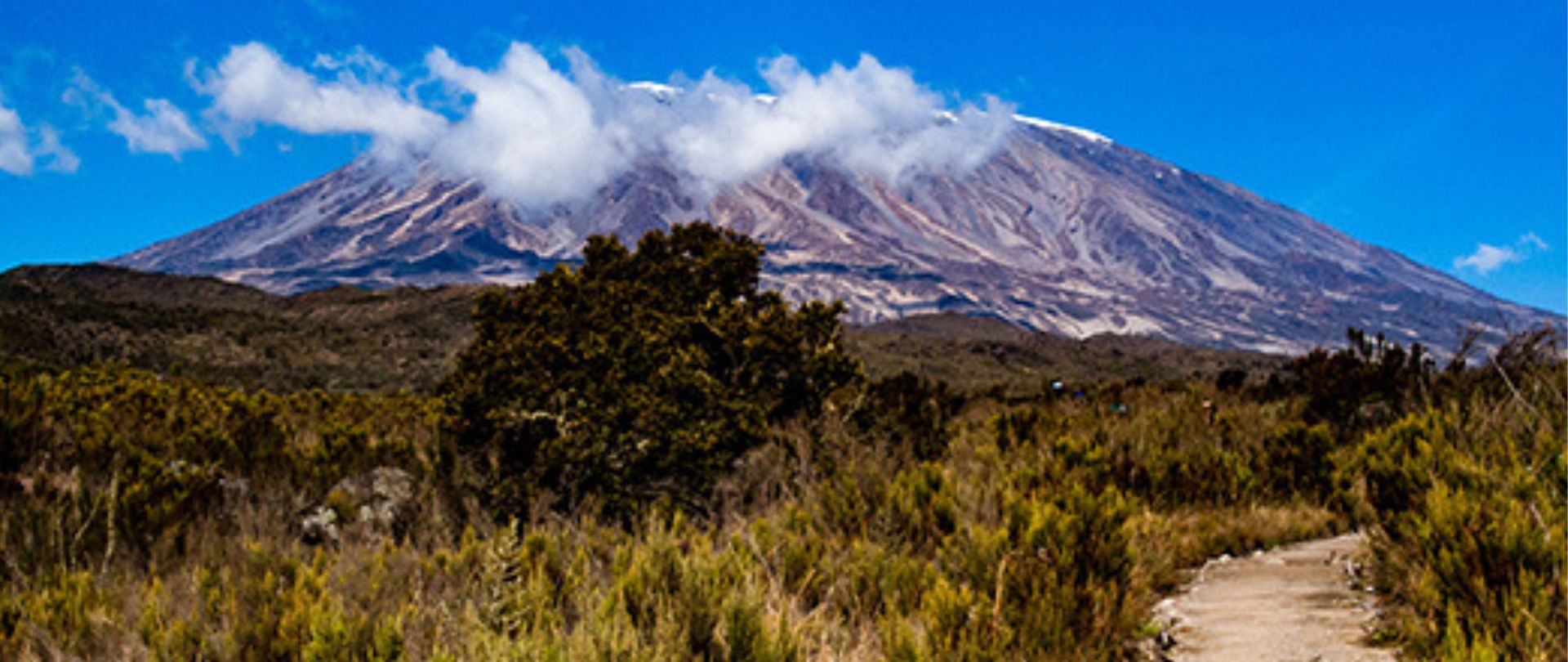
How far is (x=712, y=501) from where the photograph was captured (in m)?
6.70

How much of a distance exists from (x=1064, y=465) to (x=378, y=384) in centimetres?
3596

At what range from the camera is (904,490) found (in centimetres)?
512

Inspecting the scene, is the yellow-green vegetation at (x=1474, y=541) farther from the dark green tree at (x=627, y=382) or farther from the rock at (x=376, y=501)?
the rock at (x=376, y=501)

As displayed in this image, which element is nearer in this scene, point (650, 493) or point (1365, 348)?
point (650, 493)

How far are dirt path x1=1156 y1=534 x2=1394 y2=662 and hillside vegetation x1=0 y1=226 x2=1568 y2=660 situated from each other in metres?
0.17

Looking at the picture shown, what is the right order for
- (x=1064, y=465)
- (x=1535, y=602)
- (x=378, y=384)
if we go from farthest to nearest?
(x=378, y=384) → (x=1064, y=465) → (x=1535, y=602)

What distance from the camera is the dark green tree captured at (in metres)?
7.11

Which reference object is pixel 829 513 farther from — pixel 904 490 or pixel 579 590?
pixel 579 590

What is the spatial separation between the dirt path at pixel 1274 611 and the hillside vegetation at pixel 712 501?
175 mm

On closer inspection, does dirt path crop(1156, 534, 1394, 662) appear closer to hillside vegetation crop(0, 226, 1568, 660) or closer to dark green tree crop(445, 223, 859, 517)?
hillside vegetation crop(0, 226, 1568, 660)

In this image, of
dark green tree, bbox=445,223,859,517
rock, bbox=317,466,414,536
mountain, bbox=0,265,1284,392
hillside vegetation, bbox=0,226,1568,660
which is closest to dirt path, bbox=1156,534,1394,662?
hillside vegetation, bbox=0,226,1568,660

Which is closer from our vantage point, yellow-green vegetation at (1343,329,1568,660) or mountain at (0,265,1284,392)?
yellow-green vegetation at (1343,329,1568,660)

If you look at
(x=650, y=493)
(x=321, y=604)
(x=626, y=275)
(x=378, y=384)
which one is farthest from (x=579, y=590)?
(x=378, y=384)

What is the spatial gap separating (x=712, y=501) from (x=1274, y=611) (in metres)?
3.83
